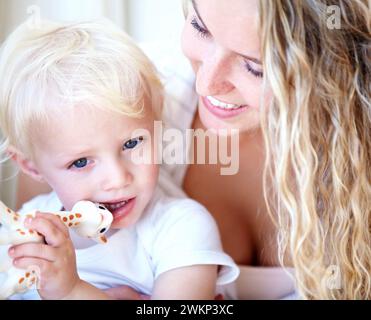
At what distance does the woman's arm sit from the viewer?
96 centimetres

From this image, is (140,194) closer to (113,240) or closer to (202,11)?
(113,240)

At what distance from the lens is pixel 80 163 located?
36.0 inches

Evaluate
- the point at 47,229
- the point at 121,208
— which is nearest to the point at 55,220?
the point at 47,229

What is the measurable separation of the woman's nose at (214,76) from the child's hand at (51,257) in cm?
28

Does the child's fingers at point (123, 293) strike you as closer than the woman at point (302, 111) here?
No

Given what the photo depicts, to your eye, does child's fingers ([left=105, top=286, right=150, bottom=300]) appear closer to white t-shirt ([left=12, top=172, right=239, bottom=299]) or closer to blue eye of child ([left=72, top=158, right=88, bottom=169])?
white t-shirt ([left=12, top=172, right=239, bottom=299])

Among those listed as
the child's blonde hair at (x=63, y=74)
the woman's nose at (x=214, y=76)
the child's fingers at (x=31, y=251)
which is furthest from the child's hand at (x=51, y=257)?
the woman's nose at (x=214, y=76)

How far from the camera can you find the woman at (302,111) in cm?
84

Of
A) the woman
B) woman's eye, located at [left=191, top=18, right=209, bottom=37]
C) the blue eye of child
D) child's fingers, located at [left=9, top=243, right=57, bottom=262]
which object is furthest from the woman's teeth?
child's fingers, located at [left=9, top=243, right=57, bottom=262]

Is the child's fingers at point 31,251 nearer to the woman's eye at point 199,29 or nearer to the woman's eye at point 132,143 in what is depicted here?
the woman's eye at point 132,143

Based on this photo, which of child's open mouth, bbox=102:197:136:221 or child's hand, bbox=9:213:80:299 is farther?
child's open mouth, bbox=102:197:136:221

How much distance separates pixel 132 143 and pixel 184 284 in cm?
22

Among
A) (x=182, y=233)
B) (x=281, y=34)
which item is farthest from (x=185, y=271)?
(x=281, y=34)
